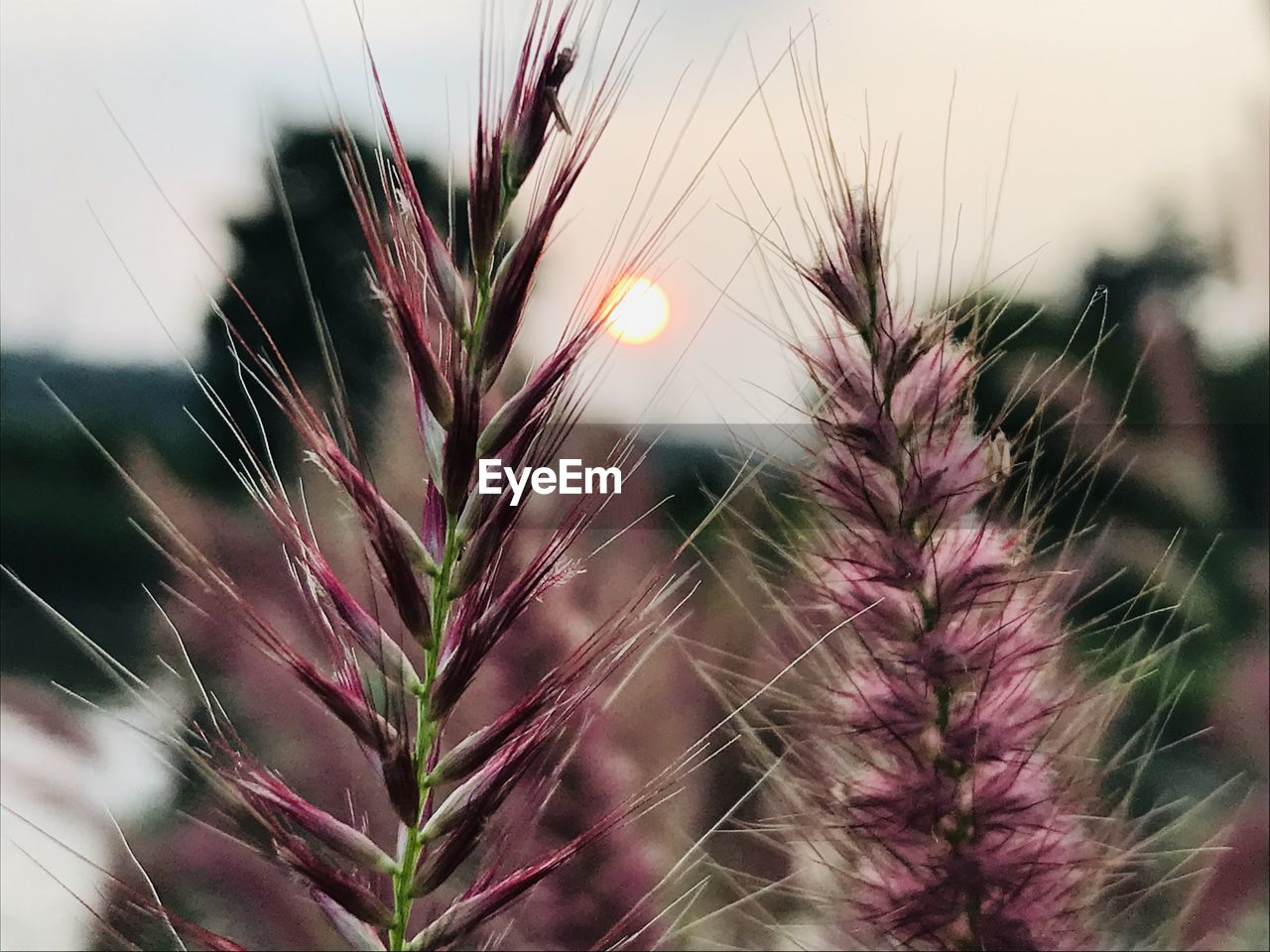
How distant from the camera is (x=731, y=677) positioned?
45 cm

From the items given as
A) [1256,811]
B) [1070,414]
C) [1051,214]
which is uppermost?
[1051,214]

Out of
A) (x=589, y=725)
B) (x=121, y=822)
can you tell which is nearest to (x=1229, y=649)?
(x=589, y=725)

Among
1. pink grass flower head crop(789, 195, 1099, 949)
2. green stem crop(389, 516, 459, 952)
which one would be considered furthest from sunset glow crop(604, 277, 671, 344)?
green stem crop(389, 516, 459, 952)

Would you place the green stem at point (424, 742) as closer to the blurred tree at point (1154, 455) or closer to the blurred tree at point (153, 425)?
the blurred tree at point (153, 425)

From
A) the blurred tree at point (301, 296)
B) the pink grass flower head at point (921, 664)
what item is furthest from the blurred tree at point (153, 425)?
the pink grass flower head at point (921, 664)

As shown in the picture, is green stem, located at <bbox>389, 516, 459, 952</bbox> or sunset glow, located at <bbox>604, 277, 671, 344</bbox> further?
sunset glow, located at <bbox>604, 277, 671, 344</bbox>

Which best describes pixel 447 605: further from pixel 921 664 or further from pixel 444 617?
pixel 921 664

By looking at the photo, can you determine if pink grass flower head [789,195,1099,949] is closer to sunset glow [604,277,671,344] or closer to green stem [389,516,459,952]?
sunset glow [604,277,671,344]

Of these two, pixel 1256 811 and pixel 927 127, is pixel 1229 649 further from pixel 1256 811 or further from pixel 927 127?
pixel 927 127

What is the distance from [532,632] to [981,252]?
300mm

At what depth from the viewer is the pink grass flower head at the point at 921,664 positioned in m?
0.39

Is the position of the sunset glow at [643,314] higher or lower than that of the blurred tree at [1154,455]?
higher

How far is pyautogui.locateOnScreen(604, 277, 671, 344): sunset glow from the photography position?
437mm

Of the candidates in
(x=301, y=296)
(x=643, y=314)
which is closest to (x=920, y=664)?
(x=643, y=314)
